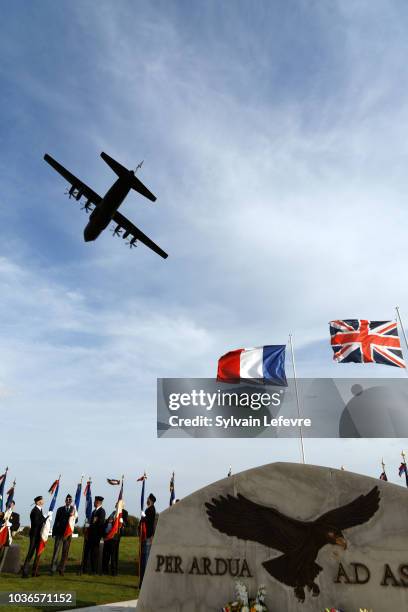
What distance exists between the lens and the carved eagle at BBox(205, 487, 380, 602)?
6.97m

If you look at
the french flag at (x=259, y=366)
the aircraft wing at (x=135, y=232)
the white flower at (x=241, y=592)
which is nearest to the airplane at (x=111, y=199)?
the aircraft wing at (x=135, y=232)

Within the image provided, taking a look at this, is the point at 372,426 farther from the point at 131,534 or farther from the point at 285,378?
the point at 131,534

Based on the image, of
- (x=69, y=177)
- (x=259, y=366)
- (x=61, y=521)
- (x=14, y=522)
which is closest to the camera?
(x=61, y=521)

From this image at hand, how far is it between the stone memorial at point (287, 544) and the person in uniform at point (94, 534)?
7070mm

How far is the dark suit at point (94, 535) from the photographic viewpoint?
1379cm

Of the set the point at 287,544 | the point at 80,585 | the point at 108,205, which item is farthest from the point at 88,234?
the point at 287,544

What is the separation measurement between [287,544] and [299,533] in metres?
0.29

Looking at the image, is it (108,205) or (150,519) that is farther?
(108,205)

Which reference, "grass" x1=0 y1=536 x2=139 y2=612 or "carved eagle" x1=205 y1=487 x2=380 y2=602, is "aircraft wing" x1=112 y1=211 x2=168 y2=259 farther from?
"carved eagle" x1=205 y1=487 x2=380 y2=602

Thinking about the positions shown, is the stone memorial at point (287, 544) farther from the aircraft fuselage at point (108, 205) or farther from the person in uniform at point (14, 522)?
the aircraft fuselage at point (108, 205)

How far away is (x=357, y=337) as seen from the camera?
21.5 meters

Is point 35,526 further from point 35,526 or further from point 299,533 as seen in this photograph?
point 299,533

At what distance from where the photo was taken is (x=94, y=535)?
45.1ft

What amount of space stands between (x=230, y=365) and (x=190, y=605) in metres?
16.9
